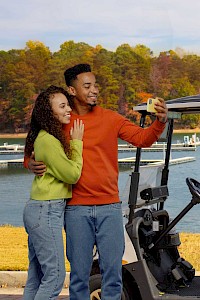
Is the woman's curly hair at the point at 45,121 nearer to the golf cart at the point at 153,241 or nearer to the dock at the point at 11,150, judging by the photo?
the golf cart at the point at 153,241

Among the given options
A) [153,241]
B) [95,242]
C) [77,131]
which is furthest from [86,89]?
[153,241]

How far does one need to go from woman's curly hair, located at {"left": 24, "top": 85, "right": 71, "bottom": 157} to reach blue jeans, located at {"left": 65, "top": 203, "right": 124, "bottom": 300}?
0.34m

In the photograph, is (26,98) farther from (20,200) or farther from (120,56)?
(20,200)

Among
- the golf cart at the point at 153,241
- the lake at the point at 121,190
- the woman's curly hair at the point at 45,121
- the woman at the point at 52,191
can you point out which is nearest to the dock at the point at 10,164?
the lake at the point at 121,190

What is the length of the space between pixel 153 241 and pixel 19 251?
279cm

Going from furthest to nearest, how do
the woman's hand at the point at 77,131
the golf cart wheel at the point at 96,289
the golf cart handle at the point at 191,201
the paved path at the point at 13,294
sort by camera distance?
the paved path at the point at 13,294
the golf cart handle at the point at 191,201
the golf cart wheel at the point at 96,289
the woman's hand at the point at 77,131

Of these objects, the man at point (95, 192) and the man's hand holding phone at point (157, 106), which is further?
the man at point (95, 192)

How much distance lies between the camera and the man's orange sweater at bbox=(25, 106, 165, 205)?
163 inches

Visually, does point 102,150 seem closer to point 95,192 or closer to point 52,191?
point 95,192

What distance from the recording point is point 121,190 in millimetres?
13969

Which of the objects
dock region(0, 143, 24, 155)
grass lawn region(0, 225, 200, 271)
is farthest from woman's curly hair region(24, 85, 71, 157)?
dock region(0, 143, 24, 155)

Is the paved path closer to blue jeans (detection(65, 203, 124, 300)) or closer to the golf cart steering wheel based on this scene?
the golf cart steering wheel

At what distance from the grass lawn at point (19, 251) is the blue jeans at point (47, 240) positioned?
264cm

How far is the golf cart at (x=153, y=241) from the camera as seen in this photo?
4.97m
